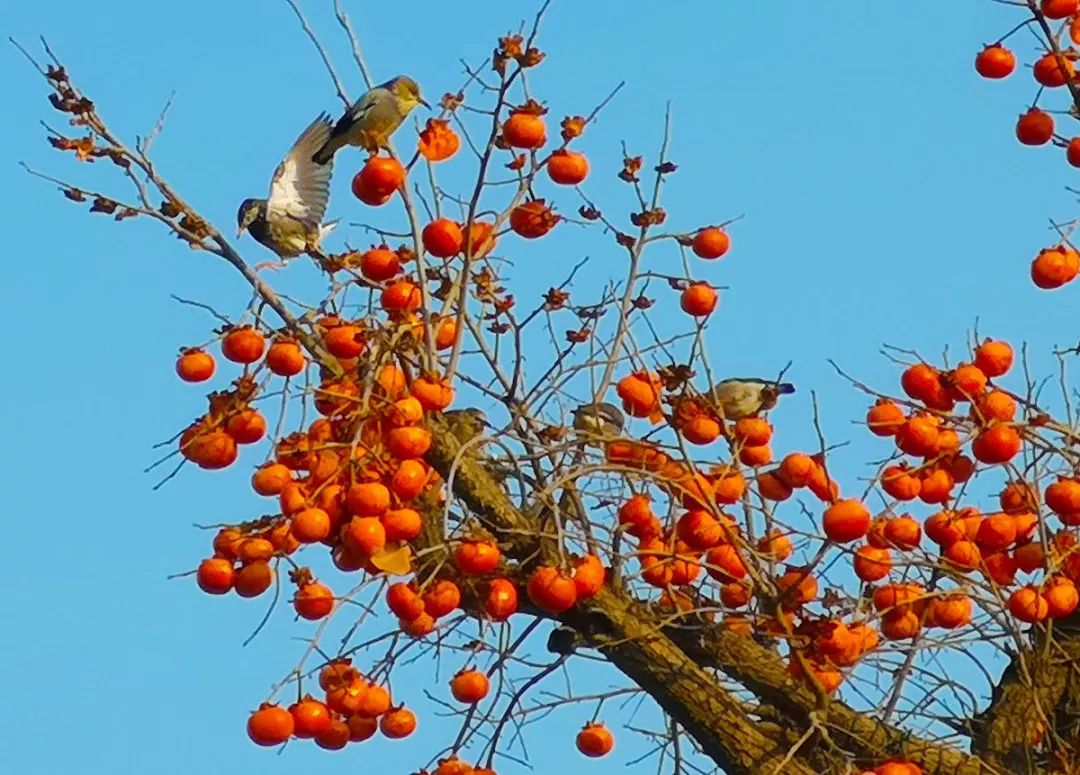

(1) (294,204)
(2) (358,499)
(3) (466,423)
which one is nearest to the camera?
(2) (358,499)

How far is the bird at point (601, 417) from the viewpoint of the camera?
15.1ft

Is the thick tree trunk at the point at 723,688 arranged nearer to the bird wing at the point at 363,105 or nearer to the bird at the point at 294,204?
the bird wing at the point at 363,105

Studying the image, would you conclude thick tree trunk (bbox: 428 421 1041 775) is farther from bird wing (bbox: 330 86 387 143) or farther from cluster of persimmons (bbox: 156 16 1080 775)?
bird wing (bbox: 330 86 387 143)

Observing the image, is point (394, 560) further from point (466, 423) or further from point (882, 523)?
point (882, 523)

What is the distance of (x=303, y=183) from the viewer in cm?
827

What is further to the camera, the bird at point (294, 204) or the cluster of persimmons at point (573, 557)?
the bird at point (294, 204)

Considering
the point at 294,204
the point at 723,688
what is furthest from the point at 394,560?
the point at 294,204

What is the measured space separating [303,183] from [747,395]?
12.9 feet

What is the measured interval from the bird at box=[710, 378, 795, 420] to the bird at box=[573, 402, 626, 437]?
274 millimetres

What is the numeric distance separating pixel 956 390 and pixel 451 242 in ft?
4.00

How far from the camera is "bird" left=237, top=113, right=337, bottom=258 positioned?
8.02 metres

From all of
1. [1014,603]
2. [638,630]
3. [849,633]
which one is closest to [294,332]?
[638,630]

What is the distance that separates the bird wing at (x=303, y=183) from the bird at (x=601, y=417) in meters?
3.60

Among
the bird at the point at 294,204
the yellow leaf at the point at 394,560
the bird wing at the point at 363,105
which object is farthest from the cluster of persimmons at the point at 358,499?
Result: the bird at the point at 294,204
